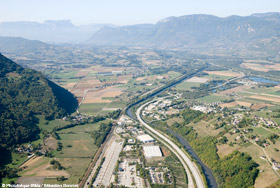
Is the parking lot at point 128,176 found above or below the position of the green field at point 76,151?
below

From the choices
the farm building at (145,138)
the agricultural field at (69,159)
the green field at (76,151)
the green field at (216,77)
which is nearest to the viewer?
the agricultural field at (69,159)

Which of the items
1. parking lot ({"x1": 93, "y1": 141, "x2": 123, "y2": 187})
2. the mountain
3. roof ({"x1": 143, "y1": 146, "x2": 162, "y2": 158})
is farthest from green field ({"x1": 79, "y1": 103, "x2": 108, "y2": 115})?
roof ({"x1": 143, "y1": 146, "x2": 162, "y2": 158})

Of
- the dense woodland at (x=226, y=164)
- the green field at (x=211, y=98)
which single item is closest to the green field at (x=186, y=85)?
the green field at (x=211, y=98)

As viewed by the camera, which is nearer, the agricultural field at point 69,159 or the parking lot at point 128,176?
the parking lot at point 128,176

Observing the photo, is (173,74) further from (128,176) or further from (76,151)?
(128,176)

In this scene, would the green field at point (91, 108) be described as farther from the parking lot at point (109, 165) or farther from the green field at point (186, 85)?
the green field at point (186, 85)

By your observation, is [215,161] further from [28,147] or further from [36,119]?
[36,119]
